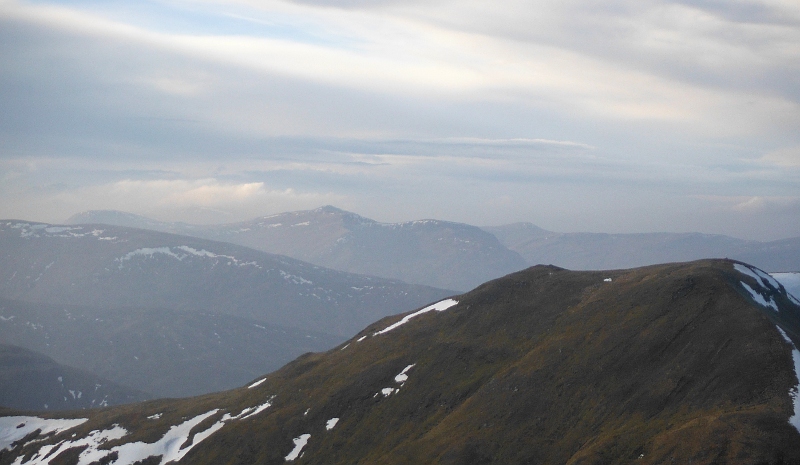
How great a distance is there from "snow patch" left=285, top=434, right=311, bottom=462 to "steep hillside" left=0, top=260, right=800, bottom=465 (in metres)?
0.26

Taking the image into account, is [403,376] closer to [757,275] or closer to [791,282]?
[757,275]

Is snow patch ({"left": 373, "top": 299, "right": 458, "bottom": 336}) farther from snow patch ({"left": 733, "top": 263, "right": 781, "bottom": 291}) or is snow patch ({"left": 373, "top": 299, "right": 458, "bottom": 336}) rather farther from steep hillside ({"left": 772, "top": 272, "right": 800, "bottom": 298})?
steep hillside ({"left": 772, "top": 272, "right": 800, "bottom": 298})

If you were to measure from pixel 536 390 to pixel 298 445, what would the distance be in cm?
4255

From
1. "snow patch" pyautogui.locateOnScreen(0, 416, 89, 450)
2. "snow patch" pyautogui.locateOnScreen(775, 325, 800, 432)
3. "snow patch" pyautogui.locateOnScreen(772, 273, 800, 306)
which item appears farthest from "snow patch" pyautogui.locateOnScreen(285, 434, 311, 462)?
"snow patch" pyautogui.locateOnScreen(772, 273, 800, 306)

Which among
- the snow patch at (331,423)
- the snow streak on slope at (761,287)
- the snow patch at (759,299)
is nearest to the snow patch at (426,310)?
the snow patch at (331,423)

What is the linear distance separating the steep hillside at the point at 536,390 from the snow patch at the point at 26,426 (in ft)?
19.9

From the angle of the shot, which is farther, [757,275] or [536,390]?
[757,275]

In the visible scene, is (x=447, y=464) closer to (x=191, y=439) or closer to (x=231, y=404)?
(x=191, y=439)

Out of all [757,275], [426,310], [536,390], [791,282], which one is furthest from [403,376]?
[791,282]

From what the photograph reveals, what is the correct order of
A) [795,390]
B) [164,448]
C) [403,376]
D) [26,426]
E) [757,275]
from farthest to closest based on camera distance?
1. [26,426]
2. [164,448]
3. [403,376]
4. [757,275]
5. [795,390]

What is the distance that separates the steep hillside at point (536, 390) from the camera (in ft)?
228

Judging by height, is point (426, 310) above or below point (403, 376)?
above

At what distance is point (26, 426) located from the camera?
165750 millimetres

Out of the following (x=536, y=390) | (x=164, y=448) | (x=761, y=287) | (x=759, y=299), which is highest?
(x=761, y=287)
